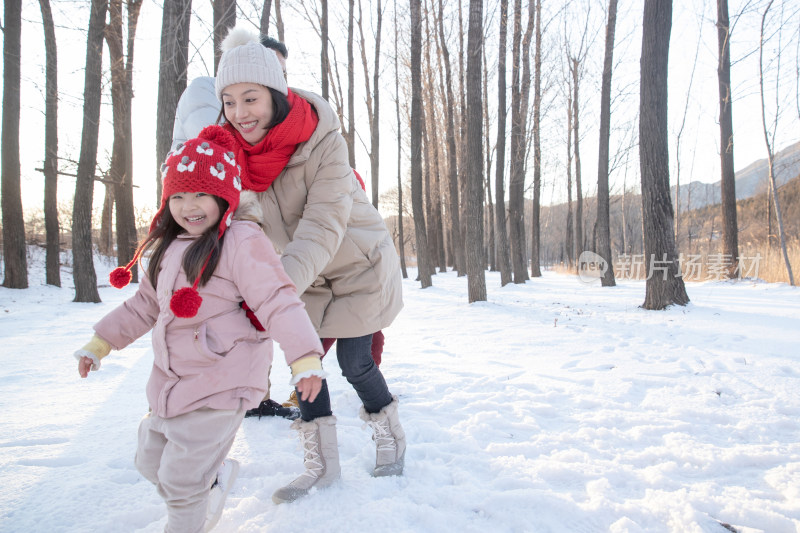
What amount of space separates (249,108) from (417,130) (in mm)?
9362

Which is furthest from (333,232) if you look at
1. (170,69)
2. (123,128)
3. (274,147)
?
(123,128)

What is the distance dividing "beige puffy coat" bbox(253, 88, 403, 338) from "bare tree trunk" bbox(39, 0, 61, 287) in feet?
36.1

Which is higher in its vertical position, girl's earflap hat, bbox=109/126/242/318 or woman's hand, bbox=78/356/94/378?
girl's earflap hat, bbox=109/126/242/318

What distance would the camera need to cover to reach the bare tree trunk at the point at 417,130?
958 centimetres

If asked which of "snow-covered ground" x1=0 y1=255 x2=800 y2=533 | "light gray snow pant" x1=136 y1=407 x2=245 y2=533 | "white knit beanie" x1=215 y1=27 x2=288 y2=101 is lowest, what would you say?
"snow-covered ground" x1=0 y1=255 x2=800 y2=533

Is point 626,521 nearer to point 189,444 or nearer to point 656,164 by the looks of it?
point 189,444

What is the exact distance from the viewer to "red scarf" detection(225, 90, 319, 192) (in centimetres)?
158

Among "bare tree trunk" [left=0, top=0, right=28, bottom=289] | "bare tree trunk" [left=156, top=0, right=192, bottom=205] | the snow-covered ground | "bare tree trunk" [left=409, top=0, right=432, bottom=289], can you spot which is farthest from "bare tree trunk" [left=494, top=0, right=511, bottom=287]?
"bare tree trunk" [left=0, top=0, right=28, bottom=289]

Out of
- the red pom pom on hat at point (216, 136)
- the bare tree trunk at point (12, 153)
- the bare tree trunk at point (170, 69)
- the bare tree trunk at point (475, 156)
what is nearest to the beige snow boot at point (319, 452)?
the red pom pom on hat at point (216, 136)

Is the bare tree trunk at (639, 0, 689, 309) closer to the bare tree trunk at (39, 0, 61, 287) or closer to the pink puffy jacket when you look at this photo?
the pink puffy jacket

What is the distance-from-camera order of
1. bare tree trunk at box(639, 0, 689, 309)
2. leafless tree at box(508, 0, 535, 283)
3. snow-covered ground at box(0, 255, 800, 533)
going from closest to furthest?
snow-covered ground at box(0, 255, 800, 533) → bare tree trunk at box(639, 0, 689, 309) → leafless tree at box(508, 0, 535, 283)

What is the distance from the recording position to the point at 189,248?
1363 millimetres

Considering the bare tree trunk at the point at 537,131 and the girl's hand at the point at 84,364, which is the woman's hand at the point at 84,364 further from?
the bare tree trunk at the point at 537,131

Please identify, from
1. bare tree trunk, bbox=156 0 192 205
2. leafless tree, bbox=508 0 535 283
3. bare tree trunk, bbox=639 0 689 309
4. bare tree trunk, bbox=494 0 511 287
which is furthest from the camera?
leafless tree, bbox=508 0 535 283
